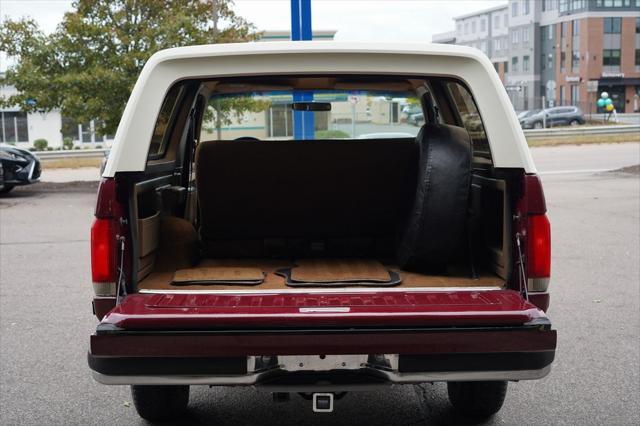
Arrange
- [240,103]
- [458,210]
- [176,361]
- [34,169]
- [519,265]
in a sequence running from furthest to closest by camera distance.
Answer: [34,169] → [240,103] → [458,210] → [519,265] → [176,361]

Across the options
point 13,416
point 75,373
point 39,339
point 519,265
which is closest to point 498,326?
point 519,265

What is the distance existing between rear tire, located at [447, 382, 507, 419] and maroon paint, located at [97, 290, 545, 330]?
102 cm

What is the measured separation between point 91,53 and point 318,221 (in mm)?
14741

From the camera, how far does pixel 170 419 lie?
14.6 feet

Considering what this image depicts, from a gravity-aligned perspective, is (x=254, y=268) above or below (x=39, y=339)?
above

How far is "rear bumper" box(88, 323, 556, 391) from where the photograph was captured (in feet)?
10.3

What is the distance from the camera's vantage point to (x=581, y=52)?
262ft

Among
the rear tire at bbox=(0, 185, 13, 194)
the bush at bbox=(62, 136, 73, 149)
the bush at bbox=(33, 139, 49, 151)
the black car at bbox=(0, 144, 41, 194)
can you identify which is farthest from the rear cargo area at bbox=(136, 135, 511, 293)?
the bush at bbox=(33, 139, 49, 151)

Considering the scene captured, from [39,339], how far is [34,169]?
11546mm

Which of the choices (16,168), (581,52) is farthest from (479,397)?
(581,52)

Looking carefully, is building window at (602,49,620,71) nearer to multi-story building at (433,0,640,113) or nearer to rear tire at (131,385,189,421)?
multi-story building at (433,0,640,113)

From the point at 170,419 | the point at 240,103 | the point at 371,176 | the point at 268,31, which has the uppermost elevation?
the point at 268,31

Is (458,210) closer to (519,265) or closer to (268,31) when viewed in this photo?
(519,265)

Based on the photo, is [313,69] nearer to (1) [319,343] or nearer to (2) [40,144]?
(1) [319,343]
